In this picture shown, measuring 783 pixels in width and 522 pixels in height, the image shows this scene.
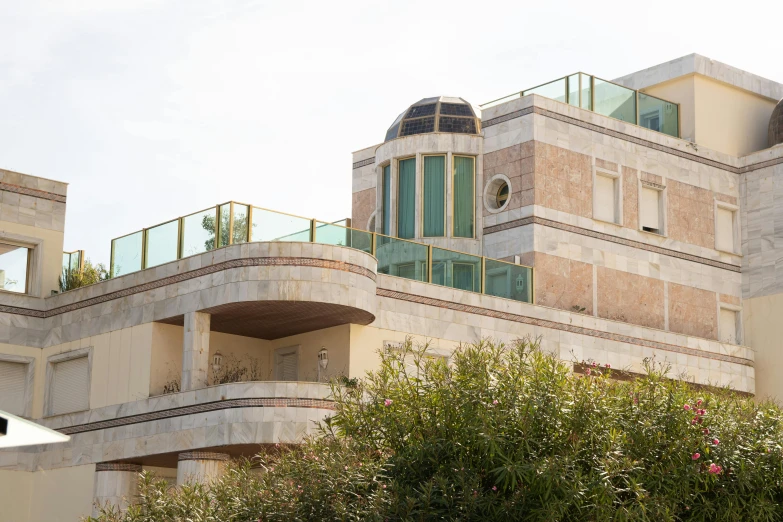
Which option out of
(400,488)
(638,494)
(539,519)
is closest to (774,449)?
(638,494)

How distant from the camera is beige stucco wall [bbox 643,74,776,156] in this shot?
47625mm

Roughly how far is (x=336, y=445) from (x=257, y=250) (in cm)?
1245

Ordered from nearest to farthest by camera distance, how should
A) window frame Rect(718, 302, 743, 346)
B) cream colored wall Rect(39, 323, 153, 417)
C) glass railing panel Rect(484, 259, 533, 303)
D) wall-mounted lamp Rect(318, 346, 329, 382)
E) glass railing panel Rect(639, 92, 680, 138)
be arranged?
wall-mounted lamp Rect(318, 346, 329, 382), cream colored wall Rect(39, 323, 153, 417), glass railing panel Rect(484, 259, 533, 303), glass railing panel Rect(639, 92, 680, 138), window frame Rect(718, 302, 743, 346)

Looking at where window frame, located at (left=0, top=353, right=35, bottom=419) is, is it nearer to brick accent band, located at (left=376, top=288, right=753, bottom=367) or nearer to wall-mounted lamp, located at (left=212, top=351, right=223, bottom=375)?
wall-mounted lamp, located at (left=212, top=351, right=223, bottom=375)

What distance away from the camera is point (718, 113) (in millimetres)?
48406

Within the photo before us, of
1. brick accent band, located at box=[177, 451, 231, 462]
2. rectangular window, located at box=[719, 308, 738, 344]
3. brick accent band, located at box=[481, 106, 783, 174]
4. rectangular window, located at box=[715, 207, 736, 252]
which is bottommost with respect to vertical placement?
brick accent band, located at box=[177, 451, 231, 462]

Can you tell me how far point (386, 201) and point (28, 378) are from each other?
13.3 metres

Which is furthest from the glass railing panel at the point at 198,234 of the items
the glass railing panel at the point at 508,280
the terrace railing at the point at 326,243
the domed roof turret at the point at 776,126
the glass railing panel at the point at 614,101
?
the domed roof turret at the point at 776,126

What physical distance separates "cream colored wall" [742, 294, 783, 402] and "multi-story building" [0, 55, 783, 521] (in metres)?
0.07

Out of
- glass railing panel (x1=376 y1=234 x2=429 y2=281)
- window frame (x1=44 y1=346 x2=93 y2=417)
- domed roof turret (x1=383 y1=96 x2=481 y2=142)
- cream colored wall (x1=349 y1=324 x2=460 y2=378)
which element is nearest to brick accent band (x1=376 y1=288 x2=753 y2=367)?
glass railing panel (x1=376 y1=234 x2=429 y2=281)

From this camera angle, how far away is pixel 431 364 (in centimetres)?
2392

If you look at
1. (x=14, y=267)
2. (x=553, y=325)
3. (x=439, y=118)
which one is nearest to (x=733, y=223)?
(x=553, y=325)

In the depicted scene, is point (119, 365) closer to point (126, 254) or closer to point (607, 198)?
point (126, 254)

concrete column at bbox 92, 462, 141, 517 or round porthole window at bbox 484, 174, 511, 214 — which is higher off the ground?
round porthole window at bbox 484, 174, 511, 214
